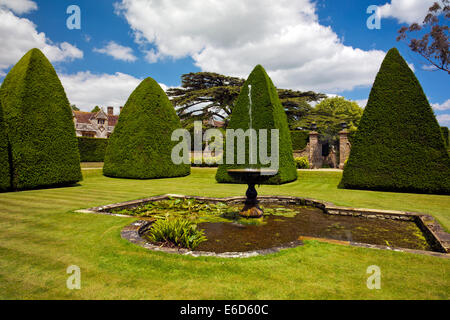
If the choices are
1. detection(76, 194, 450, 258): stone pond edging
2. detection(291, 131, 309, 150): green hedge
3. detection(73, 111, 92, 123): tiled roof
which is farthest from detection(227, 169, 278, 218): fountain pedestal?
detection(73, 111, 92, 123): tiled roof

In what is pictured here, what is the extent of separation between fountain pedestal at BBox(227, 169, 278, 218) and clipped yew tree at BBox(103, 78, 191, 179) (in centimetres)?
1105

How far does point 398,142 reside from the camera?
10602 mm

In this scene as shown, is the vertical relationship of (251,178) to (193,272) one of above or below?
above

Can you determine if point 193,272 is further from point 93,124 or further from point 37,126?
→ point 93,124

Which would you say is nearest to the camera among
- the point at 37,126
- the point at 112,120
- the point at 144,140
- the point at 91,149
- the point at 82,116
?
the point at 37,126

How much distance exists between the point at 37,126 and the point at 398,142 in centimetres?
1597

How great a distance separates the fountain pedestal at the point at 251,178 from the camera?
6.17 m

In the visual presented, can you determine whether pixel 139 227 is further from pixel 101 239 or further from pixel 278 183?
pixel 278 183

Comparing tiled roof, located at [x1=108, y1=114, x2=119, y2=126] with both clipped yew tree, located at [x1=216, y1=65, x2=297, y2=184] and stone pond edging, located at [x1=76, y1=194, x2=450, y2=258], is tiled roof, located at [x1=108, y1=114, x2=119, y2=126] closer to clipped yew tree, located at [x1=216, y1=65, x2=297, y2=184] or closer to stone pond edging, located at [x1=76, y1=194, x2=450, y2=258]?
clipped yew tree, located at [x1=216, y1=65, x2=297, y2=184]

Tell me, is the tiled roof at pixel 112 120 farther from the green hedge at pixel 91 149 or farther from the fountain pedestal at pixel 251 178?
the fountain pedestal at pixel 251 178

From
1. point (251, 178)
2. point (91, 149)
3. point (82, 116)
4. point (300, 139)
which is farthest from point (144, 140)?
point (82, 116)

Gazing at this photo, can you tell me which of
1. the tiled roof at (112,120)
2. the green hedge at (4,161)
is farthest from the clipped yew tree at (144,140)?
the tiled roof at (112,120)

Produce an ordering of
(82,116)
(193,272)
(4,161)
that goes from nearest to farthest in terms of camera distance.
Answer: (193,272), (4,161), (82,116)
